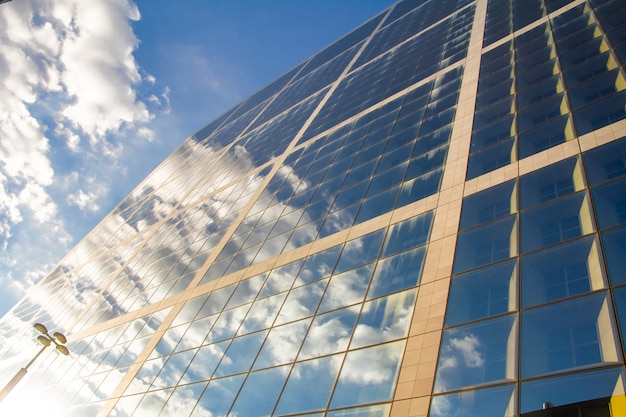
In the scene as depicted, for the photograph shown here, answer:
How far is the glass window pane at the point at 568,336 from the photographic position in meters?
11.0

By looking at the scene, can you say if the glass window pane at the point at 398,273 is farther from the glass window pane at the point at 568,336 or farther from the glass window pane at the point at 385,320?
the glass window pane at the point at 568,336

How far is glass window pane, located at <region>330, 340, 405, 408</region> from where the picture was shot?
46.5 ft

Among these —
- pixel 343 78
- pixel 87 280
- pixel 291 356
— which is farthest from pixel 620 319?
pixel 87 280

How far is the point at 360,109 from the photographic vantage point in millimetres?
42281

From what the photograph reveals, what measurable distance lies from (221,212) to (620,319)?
119ft

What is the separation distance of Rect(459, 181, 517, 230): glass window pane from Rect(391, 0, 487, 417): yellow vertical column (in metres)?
0.41

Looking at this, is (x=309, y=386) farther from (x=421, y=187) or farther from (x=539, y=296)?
(x=421, y=187)

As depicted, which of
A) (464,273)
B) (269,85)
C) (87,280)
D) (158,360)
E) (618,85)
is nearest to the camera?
(464,273)

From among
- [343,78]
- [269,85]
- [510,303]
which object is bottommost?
[510,303]

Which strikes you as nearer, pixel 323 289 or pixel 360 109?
pixel 323 289

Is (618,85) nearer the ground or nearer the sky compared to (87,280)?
nearer the ground

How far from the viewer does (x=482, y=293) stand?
48.9 ft

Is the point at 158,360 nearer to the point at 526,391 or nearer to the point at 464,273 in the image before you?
the point at 464,273

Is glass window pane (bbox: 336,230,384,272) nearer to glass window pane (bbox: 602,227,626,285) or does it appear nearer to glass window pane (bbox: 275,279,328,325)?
glass window pane (bbox: 275,279,328,325)
